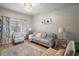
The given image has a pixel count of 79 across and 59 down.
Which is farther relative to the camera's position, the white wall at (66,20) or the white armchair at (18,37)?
the white armchair at (18,37)

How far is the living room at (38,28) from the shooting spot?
1606mm

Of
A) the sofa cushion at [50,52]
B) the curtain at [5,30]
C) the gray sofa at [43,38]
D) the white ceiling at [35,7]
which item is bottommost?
the sofa cushion at [50,52]

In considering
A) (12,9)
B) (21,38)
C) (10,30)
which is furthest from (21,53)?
(12,9)

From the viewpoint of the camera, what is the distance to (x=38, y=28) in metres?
1.78

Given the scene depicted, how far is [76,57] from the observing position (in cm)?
164

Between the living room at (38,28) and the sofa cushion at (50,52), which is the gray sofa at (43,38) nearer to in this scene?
the living room at (38,28)

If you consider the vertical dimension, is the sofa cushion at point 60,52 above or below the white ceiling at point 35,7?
below

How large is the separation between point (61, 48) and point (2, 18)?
5.05ft

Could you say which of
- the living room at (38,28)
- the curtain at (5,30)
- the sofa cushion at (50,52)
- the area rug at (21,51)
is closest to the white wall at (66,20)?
the living room at (38,28)

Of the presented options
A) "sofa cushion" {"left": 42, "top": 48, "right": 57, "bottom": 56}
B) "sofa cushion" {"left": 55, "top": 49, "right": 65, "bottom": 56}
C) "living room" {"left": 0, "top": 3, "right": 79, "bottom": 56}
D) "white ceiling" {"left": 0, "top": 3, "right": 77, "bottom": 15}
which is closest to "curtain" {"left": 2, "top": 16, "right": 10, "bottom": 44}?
"living room" {"left": 0, "top": 3, "right": 79, "bottom": 56}

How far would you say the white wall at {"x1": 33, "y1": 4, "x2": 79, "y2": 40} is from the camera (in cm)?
159

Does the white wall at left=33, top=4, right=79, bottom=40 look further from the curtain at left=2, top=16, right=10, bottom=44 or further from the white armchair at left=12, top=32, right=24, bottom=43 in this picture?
the curtain at left=2, top=16, right=10, bottom=44

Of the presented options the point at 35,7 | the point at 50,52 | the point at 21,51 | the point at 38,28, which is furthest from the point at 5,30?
the point at 50,52

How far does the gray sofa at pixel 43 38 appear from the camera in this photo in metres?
1.67
